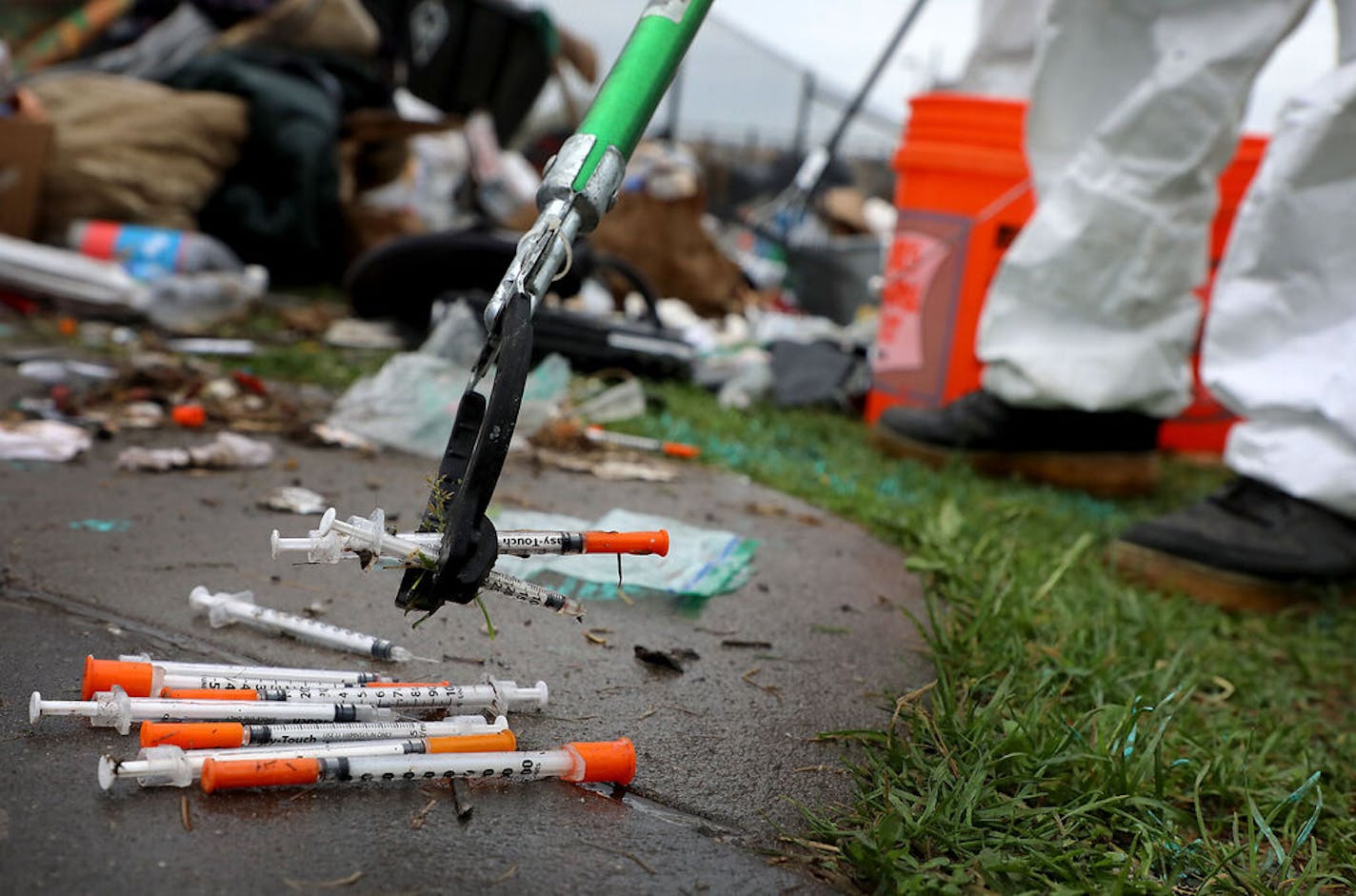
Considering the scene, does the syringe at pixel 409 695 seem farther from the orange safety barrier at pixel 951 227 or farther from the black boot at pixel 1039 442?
the orange safety barrier at pixel 951 227

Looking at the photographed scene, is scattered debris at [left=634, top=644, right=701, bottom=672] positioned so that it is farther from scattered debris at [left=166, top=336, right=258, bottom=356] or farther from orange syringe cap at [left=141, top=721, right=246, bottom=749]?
scattered debris at [left=166, top=336, right=258, bottom=356]

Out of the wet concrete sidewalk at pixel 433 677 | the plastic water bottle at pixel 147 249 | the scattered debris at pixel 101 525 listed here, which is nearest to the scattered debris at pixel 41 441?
the wet concrete sidewalk at pixel 433 677

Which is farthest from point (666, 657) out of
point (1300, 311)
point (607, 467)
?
point (1300, 311)

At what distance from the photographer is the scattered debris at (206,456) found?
6.55 ft

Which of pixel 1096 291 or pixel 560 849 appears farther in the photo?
pixel 1096 291

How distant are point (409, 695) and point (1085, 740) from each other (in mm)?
756

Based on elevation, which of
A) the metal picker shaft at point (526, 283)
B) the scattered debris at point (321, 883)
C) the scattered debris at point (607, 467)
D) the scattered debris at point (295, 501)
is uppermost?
the metal picker shaft at point (526, 283)

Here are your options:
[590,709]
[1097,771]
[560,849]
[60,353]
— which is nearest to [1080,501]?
[1097,771]

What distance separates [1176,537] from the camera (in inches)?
82.7

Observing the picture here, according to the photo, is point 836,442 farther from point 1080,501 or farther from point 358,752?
point 358,752

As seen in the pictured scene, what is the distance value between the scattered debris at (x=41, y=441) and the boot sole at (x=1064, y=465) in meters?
1.97

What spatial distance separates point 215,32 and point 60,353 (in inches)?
117

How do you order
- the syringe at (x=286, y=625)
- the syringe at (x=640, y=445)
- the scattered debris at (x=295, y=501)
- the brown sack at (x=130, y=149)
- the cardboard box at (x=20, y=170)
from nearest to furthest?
the syringe at (x=286, y=625)
the scattered debris at (x=295, y=501)
the syringe at (x=640, y=445)
the cardboard box at (x=20, y=170)
the brown sack at (x=130, y=149)

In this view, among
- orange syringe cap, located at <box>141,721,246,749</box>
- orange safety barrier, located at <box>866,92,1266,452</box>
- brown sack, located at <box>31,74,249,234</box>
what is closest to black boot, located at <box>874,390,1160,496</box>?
orange safety barrier, located at <box>866,92,1266,452</box>
